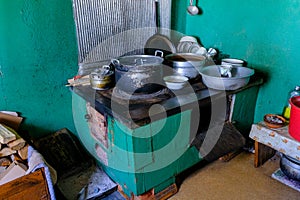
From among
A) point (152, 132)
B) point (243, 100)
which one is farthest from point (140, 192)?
point (243, 100)

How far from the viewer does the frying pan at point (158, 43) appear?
2105mm

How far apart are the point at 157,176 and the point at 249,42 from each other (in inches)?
48.1

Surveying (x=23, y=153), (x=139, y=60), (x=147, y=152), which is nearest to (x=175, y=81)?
(x=139, y=60)

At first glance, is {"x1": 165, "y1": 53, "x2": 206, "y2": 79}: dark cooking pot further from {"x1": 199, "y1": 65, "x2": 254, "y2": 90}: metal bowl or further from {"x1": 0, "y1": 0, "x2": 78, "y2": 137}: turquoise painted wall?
{"x1": 0, "y1": 0, "x2": 78, "y2": 137}: turquoise painted wall

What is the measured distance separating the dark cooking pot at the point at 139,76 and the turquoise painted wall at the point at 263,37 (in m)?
0.78

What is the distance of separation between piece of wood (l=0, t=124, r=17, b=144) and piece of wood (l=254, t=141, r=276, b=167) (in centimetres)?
161

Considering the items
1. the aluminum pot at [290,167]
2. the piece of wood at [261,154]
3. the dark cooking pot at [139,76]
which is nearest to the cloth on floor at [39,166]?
the dark cooking pot at [139,76]

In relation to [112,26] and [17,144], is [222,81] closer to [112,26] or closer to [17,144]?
[112,26]

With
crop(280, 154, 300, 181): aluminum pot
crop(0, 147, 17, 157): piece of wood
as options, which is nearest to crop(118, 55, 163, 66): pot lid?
crop(0, 147, 17, 157): piece of wood

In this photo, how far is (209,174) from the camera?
189 centimetres

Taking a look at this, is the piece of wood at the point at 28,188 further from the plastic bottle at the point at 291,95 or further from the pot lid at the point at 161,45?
the plastic bottle at the point at 291,95

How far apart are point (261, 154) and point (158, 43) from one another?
1.19 meters

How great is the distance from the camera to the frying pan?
2.10 m

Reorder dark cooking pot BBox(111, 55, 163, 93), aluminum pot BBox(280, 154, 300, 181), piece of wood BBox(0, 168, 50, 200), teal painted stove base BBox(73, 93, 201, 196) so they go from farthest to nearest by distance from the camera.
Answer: aluminum pot BBox(280, 154, 300, 181)
dark cooking pot BBox(111, 55, 163, 93)
teal painted stove base BBox(73, 93, 201, 196)
piece of wood BBox(0, 168, 50, 200)
